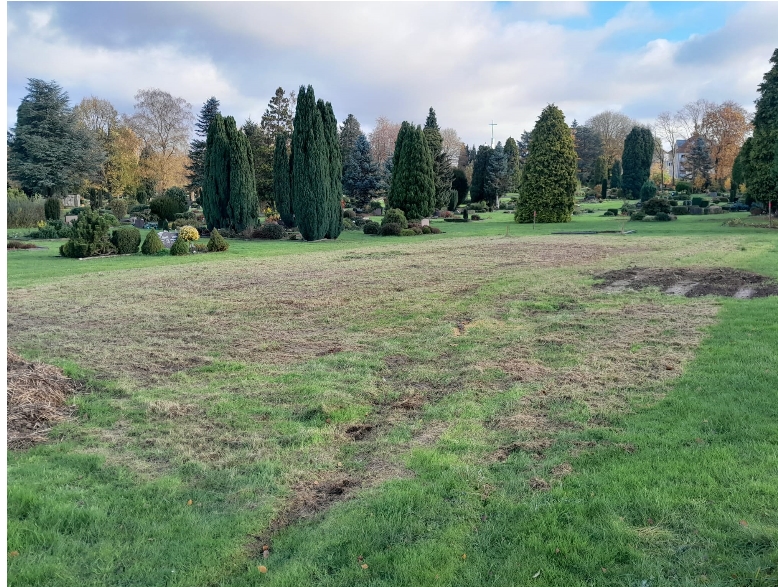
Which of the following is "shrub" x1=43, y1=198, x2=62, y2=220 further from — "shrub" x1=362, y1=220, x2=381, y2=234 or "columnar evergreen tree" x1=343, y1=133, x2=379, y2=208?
"columnar evergreen tree" x1=343, y1=133, x2=379, y2=208

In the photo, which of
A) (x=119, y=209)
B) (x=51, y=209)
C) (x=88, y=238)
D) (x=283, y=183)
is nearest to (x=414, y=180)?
(x=283, y=183)

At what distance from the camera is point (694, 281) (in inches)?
484

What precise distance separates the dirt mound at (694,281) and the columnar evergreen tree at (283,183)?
18840 mm

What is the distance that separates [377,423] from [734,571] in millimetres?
2836

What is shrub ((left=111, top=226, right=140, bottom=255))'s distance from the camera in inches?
760

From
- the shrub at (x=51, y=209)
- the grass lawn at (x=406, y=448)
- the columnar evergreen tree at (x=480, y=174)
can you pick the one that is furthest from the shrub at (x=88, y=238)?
the columnar evergreen tree at (x=480, y=174)

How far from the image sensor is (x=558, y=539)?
10.1 feet

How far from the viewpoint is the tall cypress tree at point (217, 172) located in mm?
25875

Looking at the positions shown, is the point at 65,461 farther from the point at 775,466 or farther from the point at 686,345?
the point at 686,345

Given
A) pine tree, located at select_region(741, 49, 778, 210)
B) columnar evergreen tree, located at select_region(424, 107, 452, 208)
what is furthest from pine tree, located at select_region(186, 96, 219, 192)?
pine tree, located at select_region(741, 49, 778, 210)

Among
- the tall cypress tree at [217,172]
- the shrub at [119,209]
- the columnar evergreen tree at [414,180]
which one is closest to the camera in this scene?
the tall cypress tree at [217,172]

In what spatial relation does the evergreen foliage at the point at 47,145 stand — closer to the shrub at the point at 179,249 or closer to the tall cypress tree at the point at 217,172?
the tall cypress tree at the point at 217,172

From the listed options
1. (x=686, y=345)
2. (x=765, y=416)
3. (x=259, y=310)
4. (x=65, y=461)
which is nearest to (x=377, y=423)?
(x=65, y=461)

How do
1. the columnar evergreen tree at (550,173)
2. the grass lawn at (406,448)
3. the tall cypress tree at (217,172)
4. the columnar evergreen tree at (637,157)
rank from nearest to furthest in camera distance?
the grass lawn at (406,448) < the tall cypress tree at (217,172) < the columnar evergreen tree at (550,173) < the columnar evergreen tree at (637,157)
